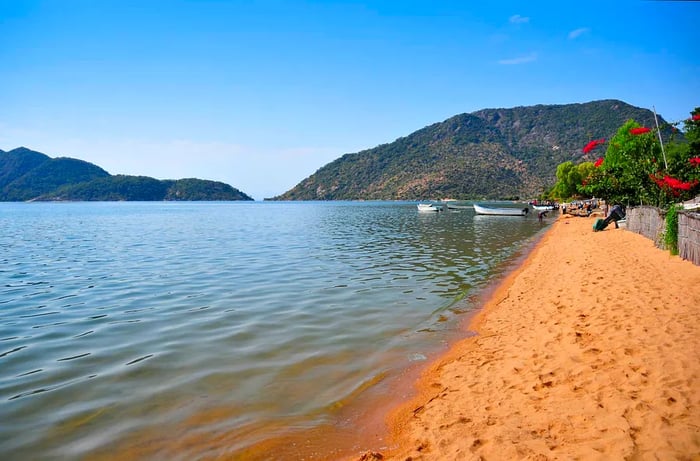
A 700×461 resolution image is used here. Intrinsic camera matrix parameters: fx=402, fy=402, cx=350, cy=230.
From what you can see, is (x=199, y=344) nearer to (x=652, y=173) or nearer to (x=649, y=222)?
(x=649, y=222)

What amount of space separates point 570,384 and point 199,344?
289 inches

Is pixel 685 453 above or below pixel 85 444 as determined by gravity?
above

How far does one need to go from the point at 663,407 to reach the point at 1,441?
8.54 metres

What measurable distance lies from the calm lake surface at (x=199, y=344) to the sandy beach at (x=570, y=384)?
1.24m

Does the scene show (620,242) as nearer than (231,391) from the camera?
No

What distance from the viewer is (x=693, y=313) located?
8.49m

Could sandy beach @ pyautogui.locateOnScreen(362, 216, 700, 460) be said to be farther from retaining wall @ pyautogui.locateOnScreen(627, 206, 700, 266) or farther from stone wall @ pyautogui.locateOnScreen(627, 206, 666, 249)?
stone wall @ pyautogui.locateOnScreen(627, 206, 666, 249)

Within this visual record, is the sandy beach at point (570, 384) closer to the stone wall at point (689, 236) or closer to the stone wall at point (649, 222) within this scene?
the stone wall at point (689, 236)

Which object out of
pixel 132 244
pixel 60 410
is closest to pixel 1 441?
pixel 60 410

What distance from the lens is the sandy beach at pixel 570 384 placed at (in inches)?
174

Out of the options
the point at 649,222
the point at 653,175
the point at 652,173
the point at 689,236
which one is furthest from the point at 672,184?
the point at 689,236

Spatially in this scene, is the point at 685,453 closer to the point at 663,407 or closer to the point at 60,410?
the point at 663,407

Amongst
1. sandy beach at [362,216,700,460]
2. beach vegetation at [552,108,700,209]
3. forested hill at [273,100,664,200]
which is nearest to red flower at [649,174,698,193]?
beach vegetation at [552,108,700,209]

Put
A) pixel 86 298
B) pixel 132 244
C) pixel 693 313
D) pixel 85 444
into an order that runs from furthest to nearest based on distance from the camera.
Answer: pixel 132 244
pixel 86 298
pixel 693 313
pixel 85 444
